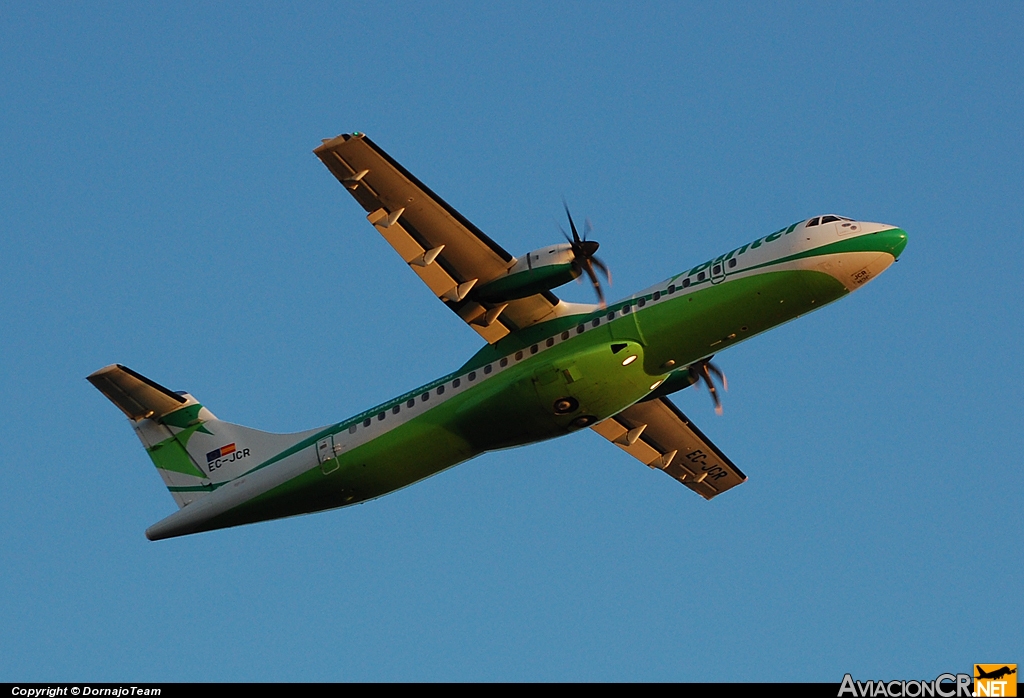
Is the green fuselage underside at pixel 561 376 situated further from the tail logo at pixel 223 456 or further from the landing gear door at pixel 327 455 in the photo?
the tail logo at pixel 223 456

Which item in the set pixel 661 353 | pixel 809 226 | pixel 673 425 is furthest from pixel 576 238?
pixel 673 425

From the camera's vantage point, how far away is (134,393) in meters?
26.2

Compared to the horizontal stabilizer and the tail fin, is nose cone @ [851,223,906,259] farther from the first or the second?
the horizontal stabilizer

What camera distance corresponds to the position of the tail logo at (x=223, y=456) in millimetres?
25750

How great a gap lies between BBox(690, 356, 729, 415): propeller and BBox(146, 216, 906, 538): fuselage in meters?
0.82

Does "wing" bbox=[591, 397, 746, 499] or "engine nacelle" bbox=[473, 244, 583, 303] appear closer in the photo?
"engine nacelle" bbox=[473, 244, 583, 303]

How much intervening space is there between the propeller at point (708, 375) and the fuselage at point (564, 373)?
2.68 feet

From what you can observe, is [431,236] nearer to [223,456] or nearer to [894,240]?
[223,456]

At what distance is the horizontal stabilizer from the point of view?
25.4m

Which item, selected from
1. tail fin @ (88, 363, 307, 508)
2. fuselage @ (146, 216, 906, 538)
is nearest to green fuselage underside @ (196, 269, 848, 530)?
fuselage @ (146, 216, 906, 538)

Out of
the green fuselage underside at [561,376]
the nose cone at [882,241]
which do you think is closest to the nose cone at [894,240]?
the nose cone at [882,241]

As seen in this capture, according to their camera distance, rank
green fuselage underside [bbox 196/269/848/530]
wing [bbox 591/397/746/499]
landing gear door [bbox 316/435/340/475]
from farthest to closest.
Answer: wing [bbox 591/397/746/499], landing gear door [bbox 316/435/340/475], green fuselage underside [bbox 196/269/848/530]

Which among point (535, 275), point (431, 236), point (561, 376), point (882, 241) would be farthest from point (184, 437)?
point (882, 241)

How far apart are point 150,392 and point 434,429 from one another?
6.95 metres
